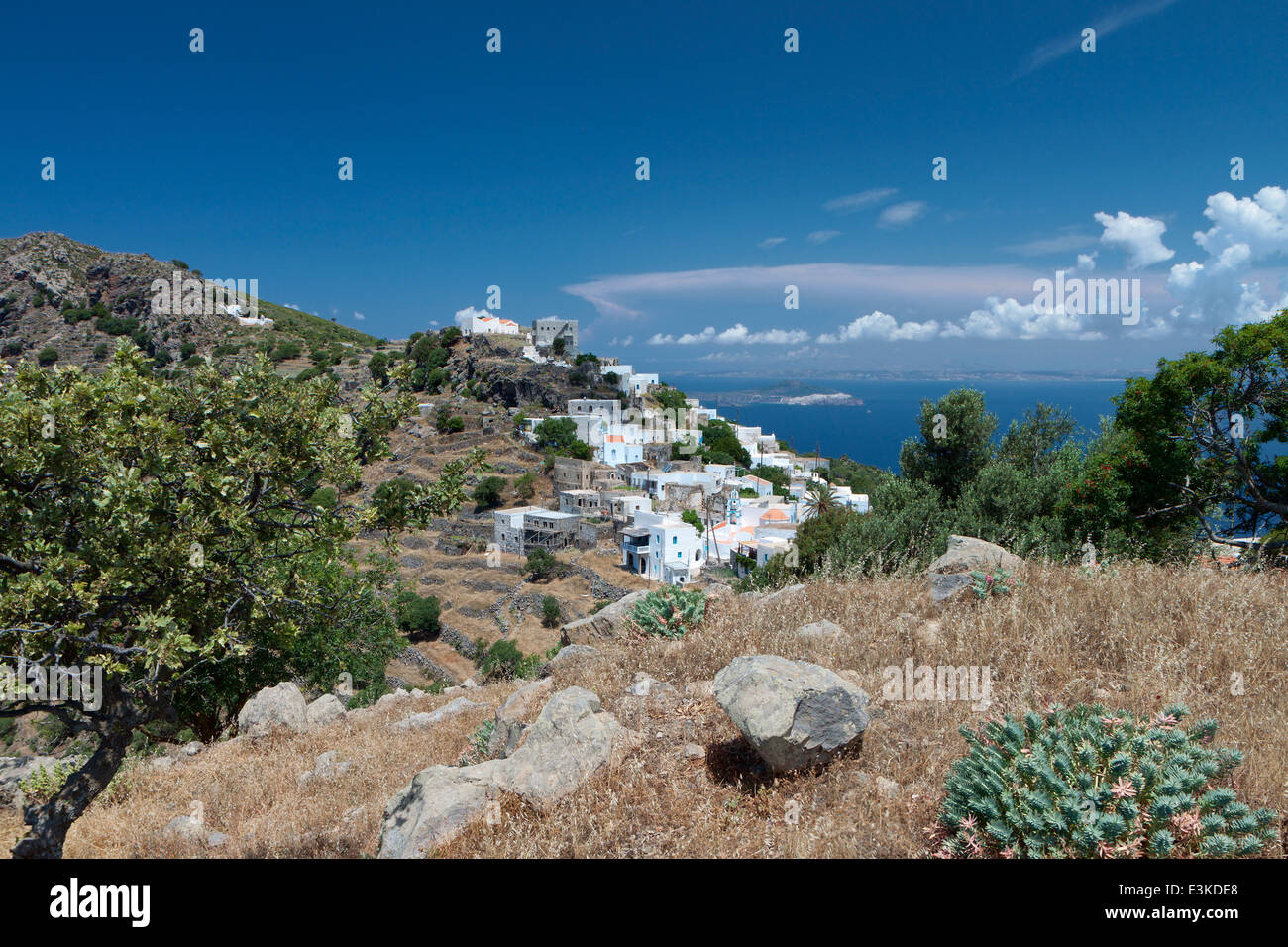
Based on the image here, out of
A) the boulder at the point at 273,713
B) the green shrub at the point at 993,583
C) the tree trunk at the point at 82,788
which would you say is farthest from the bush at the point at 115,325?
the green shrub at the point at 993,583

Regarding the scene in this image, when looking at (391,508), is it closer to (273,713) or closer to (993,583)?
(993,583)

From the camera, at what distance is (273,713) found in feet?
32.2

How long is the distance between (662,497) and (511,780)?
51.8 m

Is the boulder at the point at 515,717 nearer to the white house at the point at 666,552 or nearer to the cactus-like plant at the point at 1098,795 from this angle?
the cactus-like plant at the point at 1098,795

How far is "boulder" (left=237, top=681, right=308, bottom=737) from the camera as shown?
9.62 meters

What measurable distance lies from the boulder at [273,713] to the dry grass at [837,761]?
4.74ft

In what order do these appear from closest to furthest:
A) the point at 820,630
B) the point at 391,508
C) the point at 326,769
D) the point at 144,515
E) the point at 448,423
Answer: the point at 144,515
the point at 391,508
the point at 820,630
the point at 326,769
the point at 448,423

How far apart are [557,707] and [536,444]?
211 ft

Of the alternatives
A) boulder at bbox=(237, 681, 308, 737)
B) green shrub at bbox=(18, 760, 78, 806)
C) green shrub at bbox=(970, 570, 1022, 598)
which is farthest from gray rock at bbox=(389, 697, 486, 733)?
green shrub at bbox=(970, 570, 1022, 598)

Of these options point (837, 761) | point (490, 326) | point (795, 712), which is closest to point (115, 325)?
point (490, 326)

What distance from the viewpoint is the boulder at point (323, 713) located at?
32.0ft

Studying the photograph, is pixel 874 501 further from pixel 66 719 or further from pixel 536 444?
pixel 536 444
